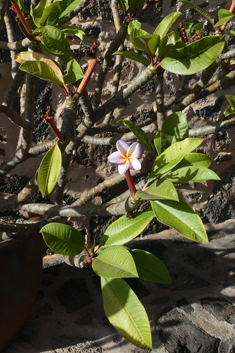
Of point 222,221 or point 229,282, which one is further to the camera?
point 222,221

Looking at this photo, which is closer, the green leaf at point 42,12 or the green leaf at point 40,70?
the green leaf at point 40,70

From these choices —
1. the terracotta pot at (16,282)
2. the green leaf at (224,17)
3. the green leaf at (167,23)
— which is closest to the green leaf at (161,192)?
the green leaf at (167,23)

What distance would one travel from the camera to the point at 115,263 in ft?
2.20

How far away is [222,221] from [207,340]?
77 cm

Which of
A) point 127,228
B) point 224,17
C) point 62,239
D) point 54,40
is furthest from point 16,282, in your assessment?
point 224,17

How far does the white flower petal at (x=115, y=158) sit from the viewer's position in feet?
1.93

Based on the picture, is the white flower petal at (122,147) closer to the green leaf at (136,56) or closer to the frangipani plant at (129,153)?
the frangipani plant at (129,153)

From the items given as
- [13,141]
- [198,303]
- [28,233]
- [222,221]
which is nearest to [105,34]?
[13,141]

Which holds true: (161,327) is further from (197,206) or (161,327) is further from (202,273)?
(197,206)

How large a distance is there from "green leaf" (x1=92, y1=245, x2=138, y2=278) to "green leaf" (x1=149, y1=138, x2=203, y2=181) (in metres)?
0.18

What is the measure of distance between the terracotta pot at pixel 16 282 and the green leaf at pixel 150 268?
44 cm

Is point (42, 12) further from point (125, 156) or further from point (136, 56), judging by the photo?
point (125, 156)

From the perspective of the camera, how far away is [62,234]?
2.48ft

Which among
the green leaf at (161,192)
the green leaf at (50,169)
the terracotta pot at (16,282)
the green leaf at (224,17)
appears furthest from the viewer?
the terracotta pot at (16,282)
